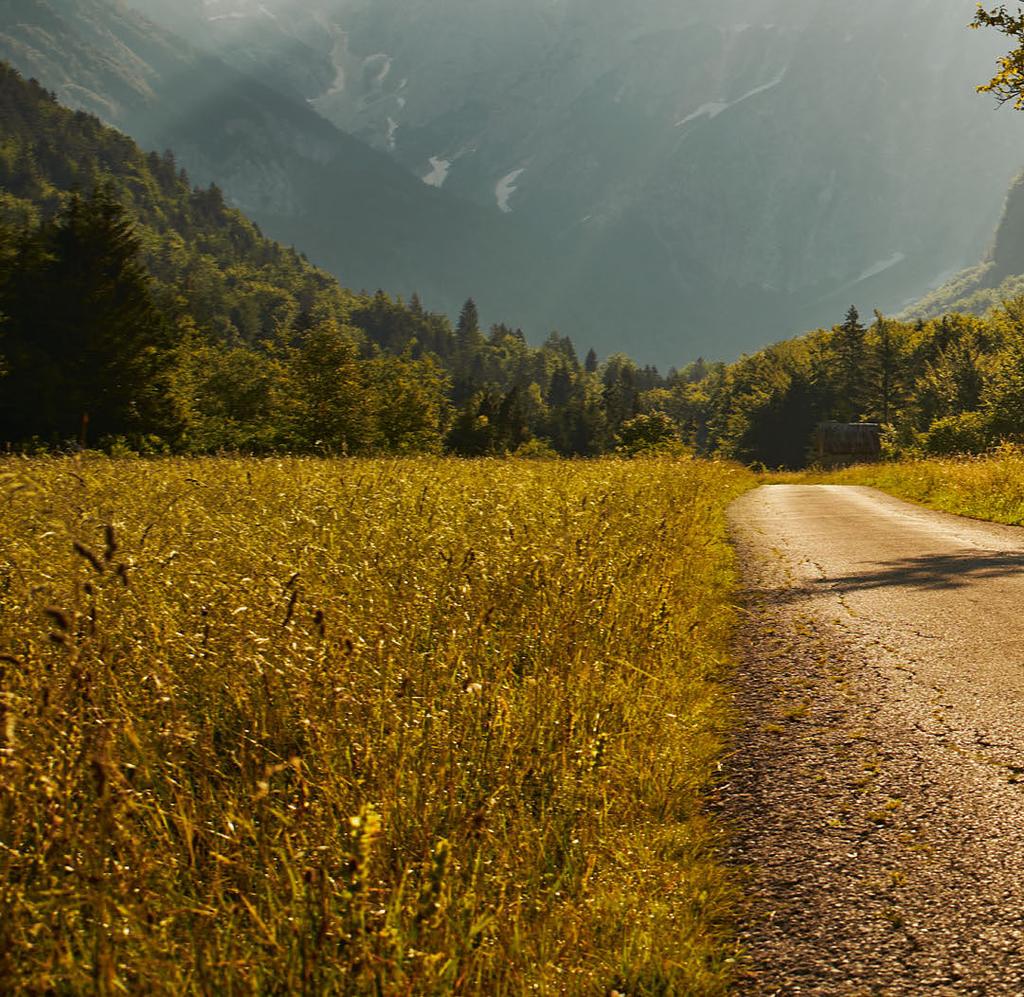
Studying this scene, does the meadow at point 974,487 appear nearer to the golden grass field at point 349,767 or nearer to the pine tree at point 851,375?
the golden grass field at point 349,767

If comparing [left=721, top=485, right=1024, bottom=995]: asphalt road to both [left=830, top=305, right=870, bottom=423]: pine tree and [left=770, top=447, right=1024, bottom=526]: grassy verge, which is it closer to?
[left=770, top=447, right=1024, bottom=526]: grassy verge

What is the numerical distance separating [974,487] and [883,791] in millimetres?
16143

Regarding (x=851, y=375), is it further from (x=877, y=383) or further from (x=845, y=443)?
(x=845, y=443)

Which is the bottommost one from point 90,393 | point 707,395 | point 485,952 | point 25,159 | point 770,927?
point 770,927

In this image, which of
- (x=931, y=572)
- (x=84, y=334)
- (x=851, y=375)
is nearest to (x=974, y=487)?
(x=931, y=572)

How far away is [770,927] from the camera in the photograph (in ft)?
7.88

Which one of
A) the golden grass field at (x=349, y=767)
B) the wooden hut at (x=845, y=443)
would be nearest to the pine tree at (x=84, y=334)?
the golden grass field at (x=349, y=767)

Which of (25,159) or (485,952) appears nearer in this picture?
(485,952)

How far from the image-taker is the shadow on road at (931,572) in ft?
25.1

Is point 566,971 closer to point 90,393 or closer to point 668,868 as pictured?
point 668,868

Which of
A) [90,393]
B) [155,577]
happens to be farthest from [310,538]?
[90,393]

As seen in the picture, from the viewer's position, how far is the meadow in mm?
14570

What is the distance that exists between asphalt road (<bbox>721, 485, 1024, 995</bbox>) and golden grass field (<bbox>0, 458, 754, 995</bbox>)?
0.25 m

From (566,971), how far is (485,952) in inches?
10.3
